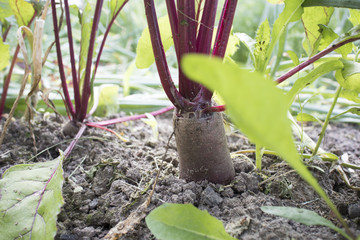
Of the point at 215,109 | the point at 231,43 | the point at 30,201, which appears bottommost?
the point at 30,201

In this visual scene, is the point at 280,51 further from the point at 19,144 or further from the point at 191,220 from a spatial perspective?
the point at 19,144

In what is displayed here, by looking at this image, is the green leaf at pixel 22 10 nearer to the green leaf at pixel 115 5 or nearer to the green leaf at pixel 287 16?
the green leaf at pixel 115 5

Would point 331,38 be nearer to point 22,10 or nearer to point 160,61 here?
point 160,61

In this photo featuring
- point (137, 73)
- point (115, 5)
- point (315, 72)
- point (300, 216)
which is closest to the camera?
point (300, 216)

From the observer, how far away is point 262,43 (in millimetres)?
563

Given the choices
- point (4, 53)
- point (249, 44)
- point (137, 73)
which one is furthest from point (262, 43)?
point (137, 73)

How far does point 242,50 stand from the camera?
1.61 meters

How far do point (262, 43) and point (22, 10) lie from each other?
1.92 ft

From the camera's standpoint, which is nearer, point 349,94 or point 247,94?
point 247,94

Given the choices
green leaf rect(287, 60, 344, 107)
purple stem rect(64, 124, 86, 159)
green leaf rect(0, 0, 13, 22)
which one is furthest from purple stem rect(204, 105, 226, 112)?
green leaf rect(0, 0, 13, 22)

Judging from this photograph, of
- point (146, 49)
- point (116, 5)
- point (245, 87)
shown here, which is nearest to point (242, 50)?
point (116, 5)

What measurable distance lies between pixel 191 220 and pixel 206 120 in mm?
183

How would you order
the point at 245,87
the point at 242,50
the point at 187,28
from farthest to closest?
the point at 242,50 < the point at 187,28 < the point at 245,87

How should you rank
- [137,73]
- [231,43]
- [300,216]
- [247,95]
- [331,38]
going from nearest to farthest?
[247,95]
[300,216]
[331,38]
[231,43]
[137,73]
